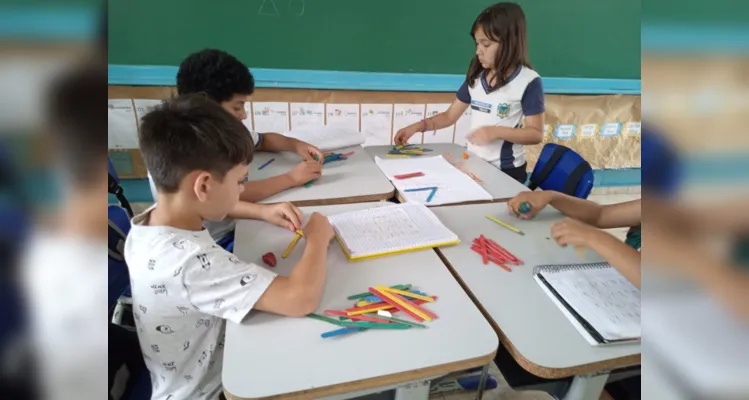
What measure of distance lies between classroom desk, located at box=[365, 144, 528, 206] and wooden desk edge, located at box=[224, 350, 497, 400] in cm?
82

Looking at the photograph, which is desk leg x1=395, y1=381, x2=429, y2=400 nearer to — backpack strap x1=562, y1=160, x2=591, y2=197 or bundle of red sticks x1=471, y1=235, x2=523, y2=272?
bundle of red sticks x1=471, y1=235, x2=523, y2=272

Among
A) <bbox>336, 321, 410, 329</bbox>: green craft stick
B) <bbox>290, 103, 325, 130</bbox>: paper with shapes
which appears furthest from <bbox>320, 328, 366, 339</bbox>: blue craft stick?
<bbox>290, 103, 325, 130</bbox>: paper with shapes

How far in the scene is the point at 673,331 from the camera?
0.26 m

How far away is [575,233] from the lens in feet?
3.46

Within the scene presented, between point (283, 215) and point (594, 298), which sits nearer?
point (594, 298)

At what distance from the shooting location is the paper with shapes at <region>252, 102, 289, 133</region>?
261 centimetres

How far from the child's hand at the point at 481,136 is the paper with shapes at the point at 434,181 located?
0.17 meters

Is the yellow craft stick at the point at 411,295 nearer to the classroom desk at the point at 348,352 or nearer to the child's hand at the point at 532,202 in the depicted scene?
the classroom desk at the point at 348,352

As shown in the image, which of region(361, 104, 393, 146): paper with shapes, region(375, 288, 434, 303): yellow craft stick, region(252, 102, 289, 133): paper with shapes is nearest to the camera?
region(375, 288, 434, 303): yellow craft stick

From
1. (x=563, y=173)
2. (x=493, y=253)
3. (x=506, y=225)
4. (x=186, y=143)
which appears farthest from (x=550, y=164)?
(x=186, y=143)

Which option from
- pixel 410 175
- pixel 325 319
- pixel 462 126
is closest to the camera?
pixel 325 319

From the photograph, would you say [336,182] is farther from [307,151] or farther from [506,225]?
[506,225]

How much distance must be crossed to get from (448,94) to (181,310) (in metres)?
2.29

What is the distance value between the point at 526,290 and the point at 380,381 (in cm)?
43
